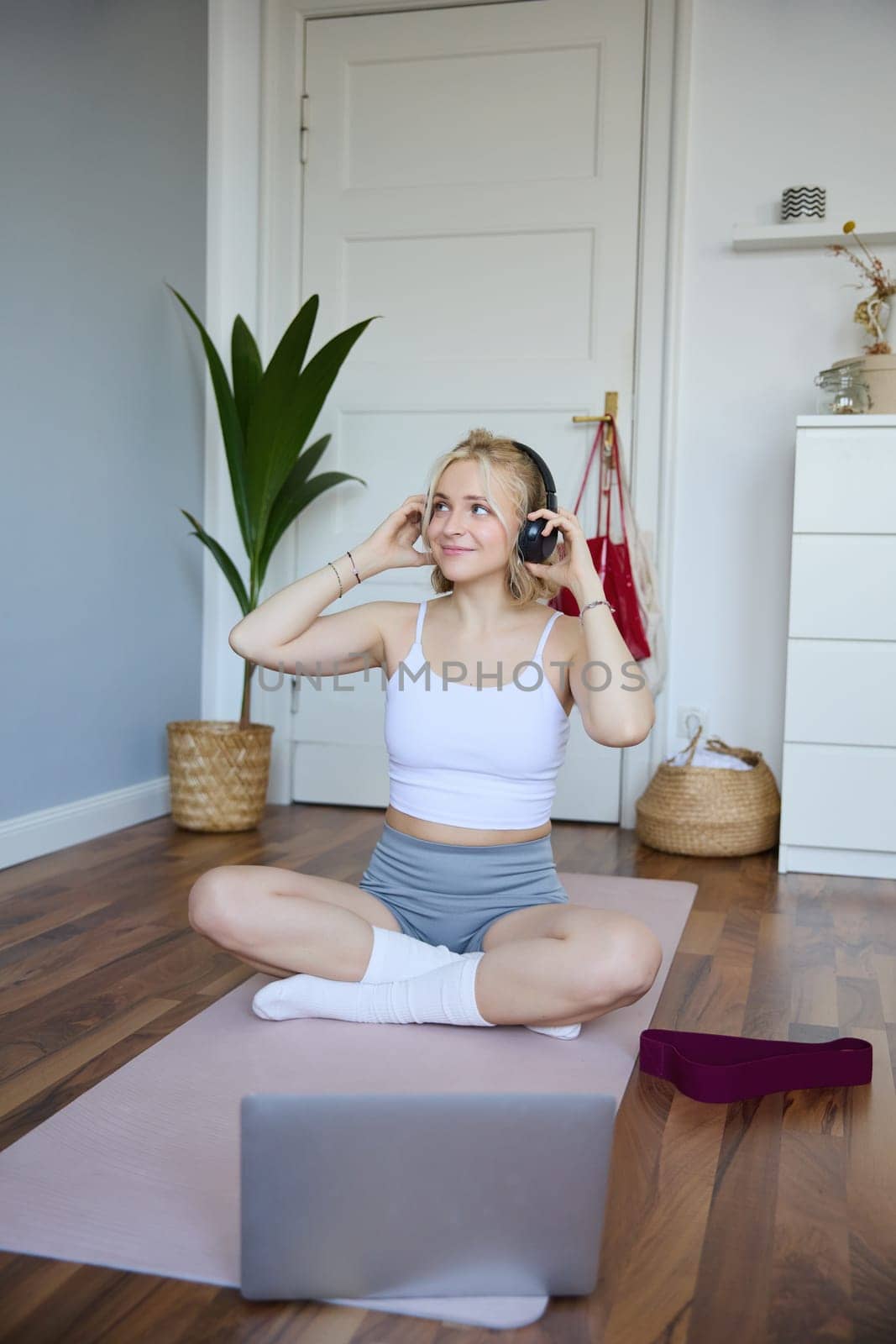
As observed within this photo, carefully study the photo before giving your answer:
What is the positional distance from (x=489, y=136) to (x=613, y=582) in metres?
1.37

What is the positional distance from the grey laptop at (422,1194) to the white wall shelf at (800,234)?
2.79 meters

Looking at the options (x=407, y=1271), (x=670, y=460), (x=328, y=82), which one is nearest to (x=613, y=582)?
(x=670, y=460)

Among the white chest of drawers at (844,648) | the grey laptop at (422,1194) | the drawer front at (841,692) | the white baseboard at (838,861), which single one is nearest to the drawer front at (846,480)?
the white chest of drawers at (844,648)

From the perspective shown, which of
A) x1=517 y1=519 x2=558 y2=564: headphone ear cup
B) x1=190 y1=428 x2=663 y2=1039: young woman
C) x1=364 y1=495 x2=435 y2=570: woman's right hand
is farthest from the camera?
x1=364 y1=495 x2=435 y2=570: woman's right hand

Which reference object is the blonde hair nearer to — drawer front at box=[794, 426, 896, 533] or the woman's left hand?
the woman's left hand

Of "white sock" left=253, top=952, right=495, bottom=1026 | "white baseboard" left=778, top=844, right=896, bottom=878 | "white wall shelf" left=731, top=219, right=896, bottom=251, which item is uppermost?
"white wall shelf" left=731, top=219, right=896, bottom=251

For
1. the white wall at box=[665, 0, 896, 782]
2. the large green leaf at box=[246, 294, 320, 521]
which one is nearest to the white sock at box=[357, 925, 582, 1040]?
the large green leaf at box=[246, 294, 320, 521]

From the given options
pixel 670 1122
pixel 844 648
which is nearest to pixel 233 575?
pixel 844 648

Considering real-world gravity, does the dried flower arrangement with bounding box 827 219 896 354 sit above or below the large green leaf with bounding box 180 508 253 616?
above

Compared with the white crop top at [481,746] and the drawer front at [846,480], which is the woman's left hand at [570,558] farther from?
the drawer front at [846,480]

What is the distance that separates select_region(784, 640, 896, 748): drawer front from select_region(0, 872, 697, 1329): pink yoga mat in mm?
1190

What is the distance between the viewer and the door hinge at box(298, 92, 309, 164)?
3.73 m

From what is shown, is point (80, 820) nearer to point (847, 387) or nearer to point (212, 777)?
point (212, 777)

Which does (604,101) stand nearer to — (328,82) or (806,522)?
(328,82)
